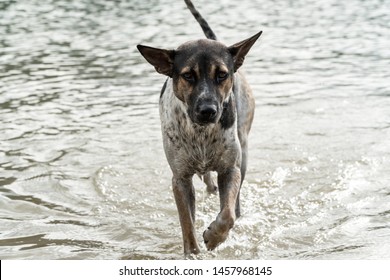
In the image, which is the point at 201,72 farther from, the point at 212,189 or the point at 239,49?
the point at 212,189

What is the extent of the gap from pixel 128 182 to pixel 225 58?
2.74 m

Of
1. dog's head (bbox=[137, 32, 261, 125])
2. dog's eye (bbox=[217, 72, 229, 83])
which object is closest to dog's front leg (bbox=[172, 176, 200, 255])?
dog's head (bbox=[137, 32, 261, 125])

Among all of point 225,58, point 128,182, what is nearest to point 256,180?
point 128,182

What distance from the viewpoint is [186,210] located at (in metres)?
6.05

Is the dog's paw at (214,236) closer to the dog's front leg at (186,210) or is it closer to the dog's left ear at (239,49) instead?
the dog's front leg at (186,210)

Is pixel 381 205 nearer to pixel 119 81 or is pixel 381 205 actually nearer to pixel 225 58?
pixel 225 58

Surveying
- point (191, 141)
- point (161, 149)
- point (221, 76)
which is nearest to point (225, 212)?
point (191, 141)

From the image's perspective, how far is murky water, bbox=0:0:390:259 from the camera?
6.59m

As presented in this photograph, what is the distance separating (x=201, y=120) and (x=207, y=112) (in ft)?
0.32

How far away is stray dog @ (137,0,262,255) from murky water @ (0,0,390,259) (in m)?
0.46

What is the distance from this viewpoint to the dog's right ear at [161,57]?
5.91 m

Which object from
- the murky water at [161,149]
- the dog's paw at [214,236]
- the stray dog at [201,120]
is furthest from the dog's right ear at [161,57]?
the murky water at [161,149]

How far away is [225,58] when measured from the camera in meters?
5.82

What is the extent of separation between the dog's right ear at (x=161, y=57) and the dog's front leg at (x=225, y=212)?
1.02 m
